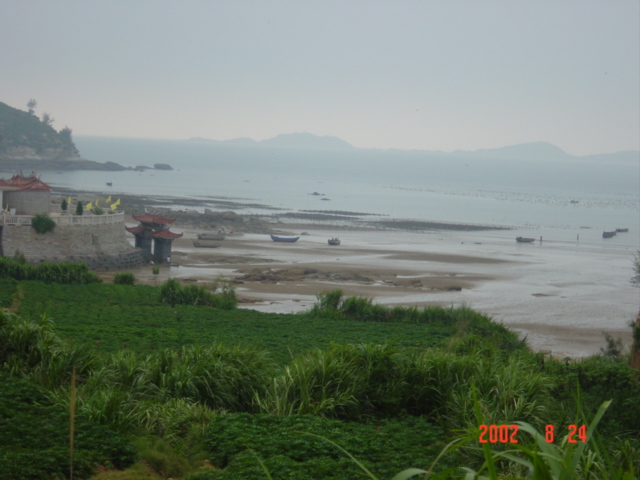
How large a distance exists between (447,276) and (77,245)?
22184 mm

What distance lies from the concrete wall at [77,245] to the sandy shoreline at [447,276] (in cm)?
183

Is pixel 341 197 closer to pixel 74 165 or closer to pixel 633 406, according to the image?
pixel 74 165

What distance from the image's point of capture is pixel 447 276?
4472 centimetres

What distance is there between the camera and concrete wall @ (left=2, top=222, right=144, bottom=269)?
3719 cm

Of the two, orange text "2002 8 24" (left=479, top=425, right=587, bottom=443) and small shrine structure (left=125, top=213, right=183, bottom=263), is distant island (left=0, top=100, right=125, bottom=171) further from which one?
orange text "2002 8 24" (left=479, top=425, right=587, bottom=443)

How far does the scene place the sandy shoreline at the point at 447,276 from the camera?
3309 centimetres

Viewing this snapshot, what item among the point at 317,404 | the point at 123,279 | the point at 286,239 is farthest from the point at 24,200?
the point at 317,404

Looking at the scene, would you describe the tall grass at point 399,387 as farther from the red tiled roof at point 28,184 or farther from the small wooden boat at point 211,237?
the small wooden boat at point 211,237

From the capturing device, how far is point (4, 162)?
14425 cm

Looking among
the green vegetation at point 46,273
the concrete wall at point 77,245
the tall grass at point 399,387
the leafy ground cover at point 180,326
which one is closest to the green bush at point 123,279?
the green vegetation at point 46,273

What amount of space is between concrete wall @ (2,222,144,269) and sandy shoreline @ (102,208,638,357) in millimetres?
1829

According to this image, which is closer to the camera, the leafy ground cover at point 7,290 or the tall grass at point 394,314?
the leafy ground cover at point 7,290

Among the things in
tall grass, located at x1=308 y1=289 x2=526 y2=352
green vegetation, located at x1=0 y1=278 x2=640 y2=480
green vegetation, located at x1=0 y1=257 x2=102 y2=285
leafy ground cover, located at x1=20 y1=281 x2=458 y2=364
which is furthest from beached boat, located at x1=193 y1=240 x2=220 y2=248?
green vegetation, located at x1=0 y1=278 x2=640 y2=480

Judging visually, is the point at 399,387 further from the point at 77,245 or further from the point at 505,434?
the point at 77,245
